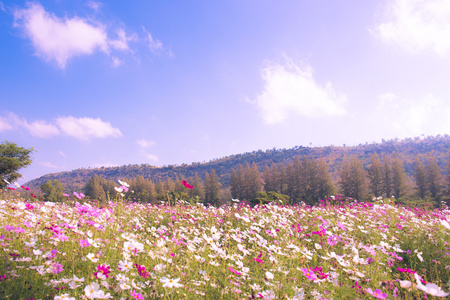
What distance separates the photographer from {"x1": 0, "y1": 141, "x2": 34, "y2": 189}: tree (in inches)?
1053

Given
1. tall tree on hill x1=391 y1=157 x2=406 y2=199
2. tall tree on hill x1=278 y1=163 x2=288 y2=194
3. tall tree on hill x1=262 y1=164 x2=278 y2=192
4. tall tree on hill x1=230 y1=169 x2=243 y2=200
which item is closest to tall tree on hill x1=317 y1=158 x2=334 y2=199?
tall tree on hill x1=278 y1=163 x2=288 y2=194

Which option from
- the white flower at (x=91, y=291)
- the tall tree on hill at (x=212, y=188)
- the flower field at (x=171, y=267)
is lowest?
the tall tree on hill at (x=212, y=188)

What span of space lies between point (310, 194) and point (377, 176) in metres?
13.7

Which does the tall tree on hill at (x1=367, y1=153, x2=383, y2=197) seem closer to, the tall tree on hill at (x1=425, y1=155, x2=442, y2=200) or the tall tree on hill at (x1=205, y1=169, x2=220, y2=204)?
the tall tree on hill at (x1=425, y1=155, x2=442, y2=200)

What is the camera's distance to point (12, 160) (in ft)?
88.2

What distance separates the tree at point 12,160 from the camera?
87.8ft

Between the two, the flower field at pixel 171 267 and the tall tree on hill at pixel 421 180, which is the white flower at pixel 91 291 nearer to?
the flower field at pixel 171 267

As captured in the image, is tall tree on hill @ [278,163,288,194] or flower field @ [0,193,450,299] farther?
tall tree on hill @ [278,163,288,194]

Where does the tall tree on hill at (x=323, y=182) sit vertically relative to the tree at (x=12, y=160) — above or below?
below

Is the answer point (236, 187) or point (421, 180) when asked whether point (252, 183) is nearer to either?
point (236, 187)

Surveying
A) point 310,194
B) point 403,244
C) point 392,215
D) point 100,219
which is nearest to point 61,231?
point 100,219

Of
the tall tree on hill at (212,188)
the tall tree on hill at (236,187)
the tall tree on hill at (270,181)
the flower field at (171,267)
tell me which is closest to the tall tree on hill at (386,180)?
the tall tree on hill at (270,181)

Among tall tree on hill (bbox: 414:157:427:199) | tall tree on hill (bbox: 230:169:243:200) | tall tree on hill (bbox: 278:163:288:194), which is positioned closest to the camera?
tall tree on hill (bbox: 414:157:427:199)

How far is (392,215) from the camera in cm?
686
